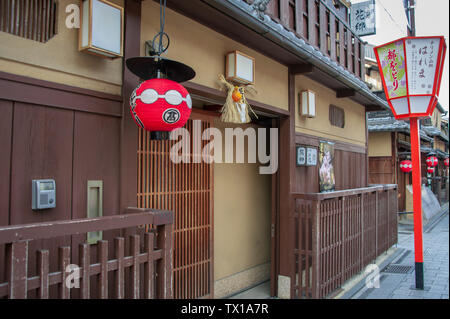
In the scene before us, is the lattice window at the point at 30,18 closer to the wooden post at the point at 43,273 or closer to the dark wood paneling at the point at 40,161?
the dark wood paneling at the point at 40,161

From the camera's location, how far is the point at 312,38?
683 centimetres

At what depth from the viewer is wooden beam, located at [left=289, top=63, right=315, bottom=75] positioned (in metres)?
6.38

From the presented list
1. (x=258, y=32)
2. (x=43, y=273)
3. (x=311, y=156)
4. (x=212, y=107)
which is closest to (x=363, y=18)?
(x=311, y=156)

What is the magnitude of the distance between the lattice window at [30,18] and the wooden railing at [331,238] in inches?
182

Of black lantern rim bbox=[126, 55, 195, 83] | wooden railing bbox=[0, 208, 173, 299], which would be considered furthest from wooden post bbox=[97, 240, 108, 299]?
black lantern rim bbox=[126, 55, 195, 83]

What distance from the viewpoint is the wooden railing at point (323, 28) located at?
5.94 metres

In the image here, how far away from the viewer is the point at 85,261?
262 centimetres

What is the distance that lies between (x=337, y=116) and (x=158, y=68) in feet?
21.2

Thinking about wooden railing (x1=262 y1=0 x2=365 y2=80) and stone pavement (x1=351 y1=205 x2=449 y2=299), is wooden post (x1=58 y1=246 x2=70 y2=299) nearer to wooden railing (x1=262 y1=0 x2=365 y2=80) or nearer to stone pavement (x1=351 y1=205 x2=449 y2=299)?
wooden railing (x1=262 y1=0 x2=365 y2=80)

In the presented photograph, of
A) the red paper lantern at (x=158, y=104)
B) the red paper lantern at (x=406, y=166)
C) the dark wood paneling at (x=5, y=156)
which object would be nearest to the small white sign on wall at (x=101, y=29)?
the red paper lantern at (x=158, y=104)

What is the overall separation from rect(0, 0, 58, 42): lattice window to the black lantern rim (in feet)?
2.33
